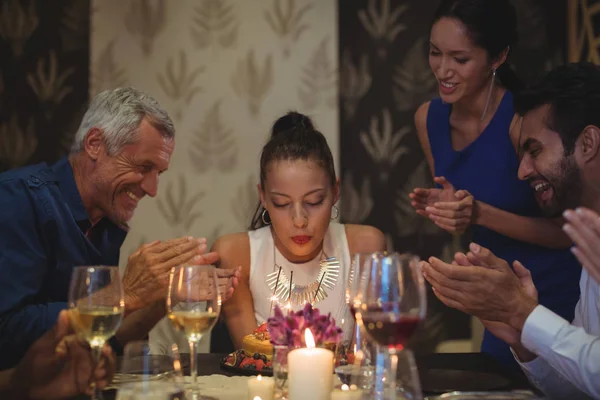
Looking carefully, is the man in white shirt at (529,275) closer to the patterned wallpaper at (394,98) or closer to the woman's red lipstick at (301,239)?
the woman's red lipstick at (301,239)

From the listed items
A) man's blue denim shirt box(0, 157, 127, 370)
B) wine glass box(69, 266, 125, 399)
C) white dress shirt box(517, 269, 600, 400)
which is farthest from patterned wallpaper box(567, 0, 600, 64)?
wine glass box(69, 266, 125, 399)

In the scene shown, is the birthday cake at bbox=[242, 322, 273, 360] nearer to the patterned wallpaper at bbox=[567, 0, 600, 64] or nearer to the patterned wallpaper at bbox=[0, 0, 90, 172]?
the patterned wallpaper at bbox=[567, 0, 600, 64]

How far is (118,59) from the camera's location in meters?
3.79

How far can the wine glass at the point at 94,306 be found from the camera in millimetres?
1310

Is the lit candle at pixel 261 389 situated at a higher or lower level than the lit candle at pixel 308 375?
lower

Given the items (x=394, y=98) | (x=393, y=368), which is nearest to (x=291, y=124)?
(x=394, y=98)

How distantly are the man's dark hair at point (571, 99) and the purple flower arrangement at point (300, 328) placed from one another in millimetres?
998

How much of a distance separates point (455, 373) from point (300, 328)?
534 mm

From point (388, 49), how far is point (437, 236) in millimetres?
1029

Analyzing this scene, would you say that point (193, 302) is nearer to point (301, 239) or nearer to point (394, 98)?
point (301, 239)

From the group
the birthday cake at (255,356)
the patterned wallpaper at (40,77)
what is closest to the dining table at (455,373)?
the birthday cake at (255,356)

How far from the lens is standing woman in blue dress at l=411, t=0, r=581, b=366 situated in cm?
246

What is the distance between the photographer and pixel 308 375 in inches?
48.8

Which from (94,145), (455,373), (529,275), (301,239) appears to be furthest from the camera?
(301,239)
